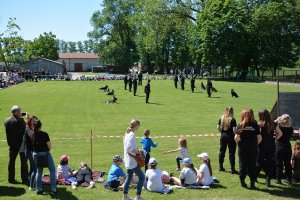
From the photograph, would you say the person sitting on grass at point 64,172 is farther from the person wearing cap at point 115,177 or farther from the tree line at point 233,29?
the tree line at point 233,29

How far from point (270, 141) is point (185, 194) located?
2461mm

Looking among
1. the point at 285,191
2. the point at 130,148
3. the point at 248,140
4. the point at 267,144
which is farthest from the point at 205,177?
the point at 130,148

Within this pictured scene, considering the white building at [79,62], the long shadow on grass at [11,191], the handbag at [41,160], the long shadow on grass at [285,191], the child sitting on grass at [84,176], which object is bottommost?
the long shadow on grass at [285,191]

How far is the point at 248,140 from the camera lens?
9641 mm

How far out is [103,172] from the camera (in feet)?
37.6

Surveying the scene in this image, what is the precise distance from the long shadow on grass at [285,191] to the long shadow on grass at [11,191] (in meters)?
5.66

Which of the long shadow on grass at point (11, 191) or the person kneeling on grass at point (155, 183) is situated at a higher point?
the person kneeling on grass at point (155, 183)

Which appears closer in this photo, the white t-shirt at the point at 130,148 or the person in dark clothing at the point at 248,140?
the white t-shirt at the point at 130,148

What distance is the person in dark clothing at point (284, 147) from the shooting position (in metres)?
10.2

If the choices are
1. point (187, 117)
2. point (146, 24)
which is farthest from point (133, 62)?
point (187, 117)

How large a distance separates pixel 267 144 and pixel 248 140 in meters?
0.79

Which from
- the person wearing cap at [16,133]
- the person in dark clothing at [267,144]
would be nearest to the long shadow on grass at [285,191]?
the person in dark clothing at [267,144]

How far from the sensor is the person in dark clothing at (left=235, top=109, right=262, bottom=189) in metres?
9.58

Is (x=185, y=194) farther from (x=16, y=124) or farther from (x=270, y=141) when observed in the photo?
(x=16, y=124)
